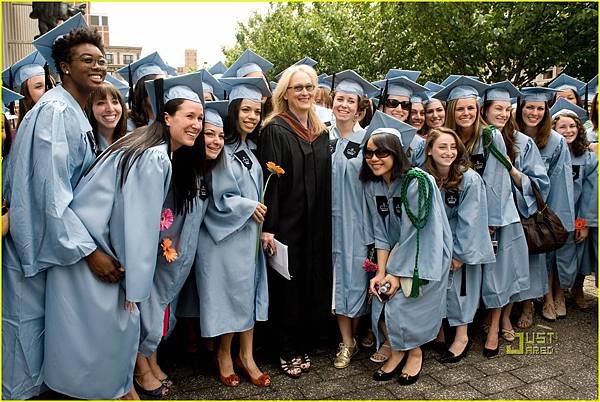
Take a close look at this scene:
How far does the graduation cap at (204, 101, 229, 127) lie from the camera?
3.48m

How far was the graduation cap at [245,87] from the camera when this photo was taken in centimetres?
378

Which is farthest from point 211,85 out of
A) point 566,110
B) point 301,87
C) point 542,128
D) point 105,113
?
point 566,110

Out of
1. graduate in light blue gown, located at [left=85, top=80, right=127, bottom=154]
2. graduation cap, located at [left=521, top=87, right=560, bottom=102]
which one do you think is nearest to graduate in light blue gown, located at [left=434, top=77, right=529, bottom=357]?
graduation cap, located at [left=521, top=87, right=560, bottom=102]

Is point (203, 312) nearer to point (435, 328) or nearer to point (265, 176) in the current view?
point (265, 176)

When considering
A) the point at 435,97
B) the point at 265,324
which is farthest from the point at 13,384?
the point at 435,97

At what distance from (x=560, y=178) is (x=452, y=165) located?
54.5 inches

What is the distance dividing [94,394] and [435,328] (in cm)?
224

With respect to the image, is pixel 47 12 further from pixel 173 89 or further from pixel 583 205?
pixel 583 205

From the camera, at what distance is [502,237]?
4438mm

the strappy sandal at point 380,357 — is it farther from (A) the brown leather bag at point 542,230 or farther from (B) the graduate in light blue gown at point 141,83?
(B) the graduate in light blue gown at point 141,83

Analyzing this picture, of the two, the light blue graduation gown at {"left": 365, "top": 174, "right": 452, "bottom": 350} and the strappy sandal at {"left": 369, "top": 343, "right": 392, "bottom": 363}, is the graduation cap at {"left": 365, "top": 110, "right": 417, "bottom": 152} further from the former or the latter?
the strappy sandal at {"left": 369, "top": 343, "right": 392, "bottom": 363}

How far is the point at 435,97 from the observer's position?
4.68 m

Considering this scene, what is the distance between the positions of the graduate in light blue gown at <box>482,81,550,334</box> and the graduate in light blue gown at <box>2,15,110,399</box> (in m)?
3.07

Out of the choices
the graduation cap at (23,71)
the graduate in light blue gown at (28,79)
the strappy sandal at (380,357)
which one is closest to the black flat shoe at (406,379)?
the strappy sandal at (380,357)
